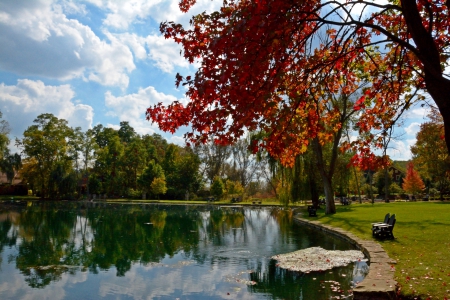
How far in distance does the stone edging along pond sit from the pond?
479 millimetres

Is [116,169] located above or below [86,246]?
above

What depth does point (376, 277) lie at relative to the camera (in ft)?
23.1

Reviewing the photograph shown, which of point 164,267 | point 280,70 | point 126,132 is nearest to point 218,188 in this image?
point 126,132


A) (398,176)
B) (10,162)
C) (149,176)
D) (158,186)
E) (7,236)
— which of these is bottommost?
(7,236)

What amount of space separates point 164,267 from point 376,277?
5.50m

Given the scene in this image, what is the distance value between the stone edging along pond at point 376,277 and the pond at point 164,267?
0.48 m

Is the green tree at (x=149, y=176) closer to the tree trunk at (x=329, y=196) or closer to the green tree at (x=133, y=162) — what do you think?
the green tree at (x=133, y=162)

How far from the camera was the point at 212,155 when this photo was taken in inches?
2312

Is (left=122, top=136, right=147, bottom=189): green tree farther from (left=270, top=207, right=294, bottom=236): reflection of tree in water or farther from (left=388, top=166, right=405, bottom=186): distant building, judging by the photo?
(left=388, top=166, right=405, bottom=186): distant building

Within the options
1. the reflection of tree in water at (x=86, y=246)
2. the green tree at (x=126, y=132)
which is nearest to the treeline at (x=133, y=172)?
the green tree at (x=126, y=132)

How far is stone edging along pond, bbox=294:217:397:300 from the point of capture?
19.8ft

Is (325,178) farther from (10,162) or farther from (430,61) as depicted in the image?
(10,162)

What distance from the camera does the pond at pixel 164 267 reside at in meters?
7.84

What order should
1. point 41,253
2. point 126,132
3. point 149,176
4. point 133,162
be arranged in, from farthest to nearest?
point 126,132 → point 133,162 → point 149,176 → point 41,253
